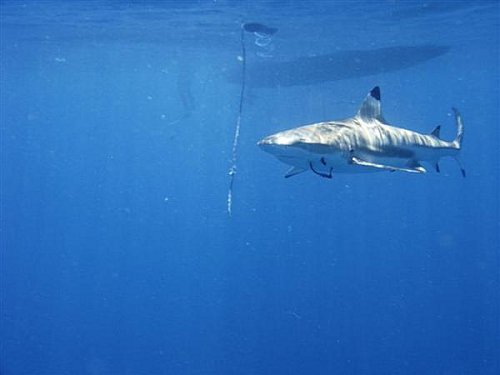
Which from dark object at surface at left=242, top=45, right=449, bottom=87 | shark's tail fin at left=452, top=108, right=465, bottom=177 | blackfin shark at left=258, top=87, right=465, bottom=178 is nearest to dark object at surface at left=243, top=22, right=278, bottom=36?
dark object at surface at left=242, top=45, right=449, bottom=87

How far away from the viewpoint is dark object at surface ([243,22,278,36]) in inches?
779

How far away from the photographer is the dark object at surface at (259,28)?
1980 centimetres

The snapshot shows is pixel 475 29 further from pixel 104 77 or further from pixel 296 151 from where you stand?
pixel 104 77

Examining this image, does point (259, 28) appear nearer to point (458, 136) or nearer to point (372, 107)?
point (458, 136)

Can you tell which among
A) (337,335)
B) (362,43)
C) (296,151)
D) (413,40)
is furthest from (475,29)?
(296,151)

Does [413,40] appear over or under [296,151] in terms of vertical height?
over

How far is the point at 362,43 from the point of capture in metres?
23.4

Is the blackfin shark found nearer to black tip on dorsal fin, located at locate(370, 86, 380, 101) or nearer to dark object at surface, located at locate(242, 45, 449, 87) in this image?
black tip on dorsal fin, located at locate(370, 86, 380, 101)

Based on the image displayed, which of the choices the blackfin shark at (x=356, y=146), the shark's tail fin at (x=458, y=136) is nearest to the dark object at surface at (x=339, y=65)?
the shark's tail fin at (x=458, y=136)

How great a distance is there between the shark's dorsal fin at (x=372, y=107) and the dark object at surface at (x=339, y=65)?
17663 millimetres

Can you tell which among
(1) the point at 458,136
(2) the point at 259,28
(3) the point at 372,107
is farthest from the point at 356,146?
(2) the point at 259,28

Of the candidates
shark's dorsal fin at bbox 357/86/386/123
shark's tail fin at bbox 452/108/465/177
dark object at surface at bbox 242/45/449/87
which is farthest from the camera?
dark object at surface at bbox 242/45/449/87

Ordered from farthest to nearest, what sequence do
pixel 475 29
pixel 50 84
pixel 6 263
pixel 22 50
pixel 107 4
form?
pixel 6 263 → pixel 50 84 → pixel 22 50 → pixel 475 29 → pixel 107 4

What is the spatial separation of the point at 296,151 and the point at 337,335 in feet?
79.5
